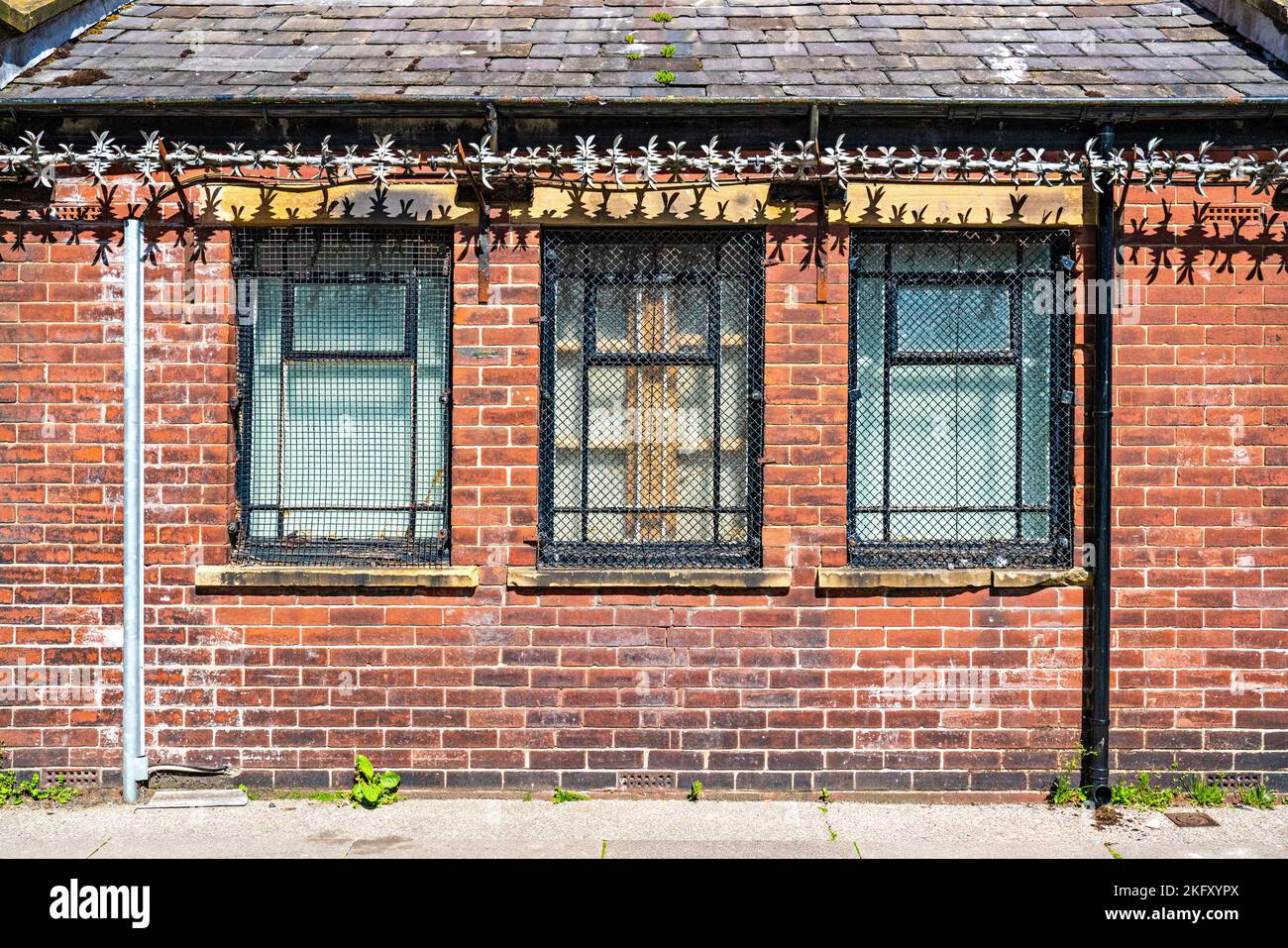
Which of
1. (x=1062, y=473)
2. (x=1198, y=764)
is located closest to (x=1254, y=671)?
(x=1198, y=764)

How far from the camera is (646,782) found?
5.70 m

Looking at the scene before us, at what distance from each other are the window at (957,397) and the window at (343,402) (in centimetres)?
234

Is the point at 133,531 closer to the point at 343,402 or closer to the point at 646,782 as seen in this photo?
the point at 343,402

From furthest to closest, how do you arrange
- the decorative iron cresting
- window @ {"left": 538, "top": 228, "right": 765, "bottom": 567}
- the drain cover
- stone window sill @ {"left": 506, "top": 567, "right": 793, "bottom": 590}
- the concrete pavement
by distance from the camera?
window @ {"left": 538, "top": 228, "right": 765, "bottom": 567}, stone window sill @ {"left": 506, "top": 567, "right": 793, "bottom": 590}, the decorative iron cresting, the drain cover, the concrete pavement

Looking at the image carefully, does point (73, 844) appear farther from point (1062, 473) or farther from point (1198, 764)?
point (1198, 764)

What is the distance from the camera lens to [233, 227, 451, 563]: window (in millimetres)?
5848

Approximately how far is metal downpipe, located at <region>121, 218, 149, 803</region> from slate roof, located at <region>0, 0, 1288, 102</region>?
0.96 metres

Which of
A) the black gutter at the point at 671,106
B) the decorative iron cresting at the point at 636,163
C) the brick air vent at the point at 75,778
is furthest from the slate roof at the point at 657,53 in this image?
the brick air vent at the point at 75,778

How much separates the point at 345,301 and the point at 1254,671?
530 centimetres

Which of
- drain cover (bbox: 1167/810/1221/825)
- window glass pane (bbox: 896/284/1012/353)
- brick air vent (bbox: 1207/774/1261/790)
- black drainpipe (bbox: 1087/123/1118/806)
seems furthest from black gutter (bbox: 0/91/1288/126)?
drain cover (bbox: 1167/810/1221/825)

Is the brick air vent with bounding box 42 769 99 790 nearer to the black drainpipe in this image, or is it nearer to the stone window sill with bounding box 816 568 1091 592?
the stone window sill with bounding box 816 568 1091 592

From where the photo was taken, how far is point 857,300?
585 cm

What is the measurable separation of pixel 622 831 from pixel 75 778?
9.66 feet

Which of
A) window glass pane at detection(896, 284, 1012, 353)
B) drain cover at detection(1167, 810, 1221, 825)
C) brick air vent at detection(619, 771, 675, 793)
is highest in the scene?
window glass pane at detection(896, 284, 1012, 353)
